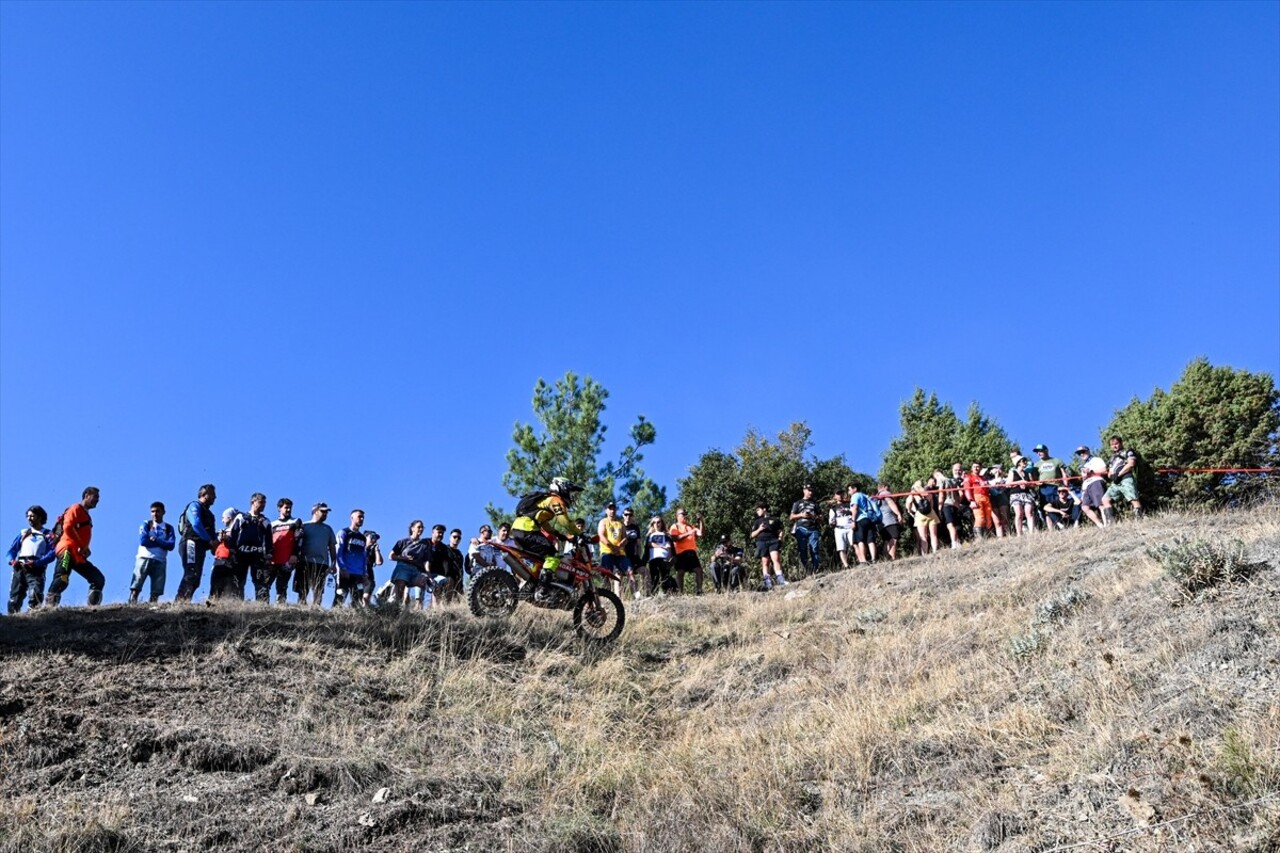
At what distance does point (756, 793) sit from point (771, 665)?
447 centimetres

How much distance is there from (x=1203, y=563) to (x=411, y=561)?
32.6 ft

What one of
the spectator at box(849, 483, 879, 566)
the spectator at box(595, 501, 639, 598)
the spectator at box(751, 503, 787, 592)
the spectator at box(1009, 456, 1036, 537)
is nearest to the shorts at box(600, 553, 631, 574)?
the spectator at box(595, 501, 639, 598)

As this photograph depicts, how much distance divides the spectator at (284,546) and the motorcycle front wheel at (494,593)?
3.04m

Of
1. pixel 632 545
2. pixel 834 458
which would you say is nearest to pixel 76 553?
pixel 632 545

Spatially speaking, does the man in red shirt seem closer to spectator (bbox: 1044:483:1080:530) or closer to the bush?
spectator (bbox: 1044:483:1080:530)

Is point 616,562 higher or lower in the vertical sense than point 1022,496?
lower

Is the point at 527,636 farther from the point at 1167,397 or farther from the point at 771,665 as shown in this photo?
the point at 1167,397

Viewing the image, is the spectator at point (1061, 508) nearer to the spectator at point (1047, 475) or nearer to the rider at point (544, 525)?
the spectator at point (1047, 475)

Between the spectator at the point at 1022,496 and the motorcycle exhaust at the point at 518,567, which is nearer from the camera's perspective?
the motorcycle exhaust at the point at 518,567

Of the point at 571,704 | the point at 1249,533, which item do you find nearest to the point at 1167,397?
the point at 1249,533

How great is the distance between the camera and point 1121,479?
16.6 metres

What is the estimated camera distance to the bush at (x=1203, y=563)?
895 centimetres

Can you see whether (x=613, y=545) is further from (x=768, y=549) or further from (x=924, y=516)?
(x=924, y=516)

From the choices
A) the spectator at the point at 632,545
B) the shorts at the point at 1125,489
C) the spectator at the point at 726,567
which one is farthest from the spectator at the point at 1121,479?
the spectator at the point at 632,545
